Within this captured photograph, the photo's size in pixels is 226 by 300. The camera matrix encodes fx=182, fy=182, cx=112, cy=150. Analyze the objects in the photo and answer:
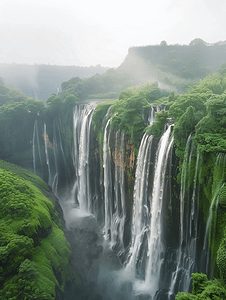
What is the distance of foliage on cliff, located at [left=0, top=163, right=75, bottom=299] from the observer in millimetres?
7652

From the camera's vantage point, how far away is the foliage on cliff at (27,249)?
25.1 ft

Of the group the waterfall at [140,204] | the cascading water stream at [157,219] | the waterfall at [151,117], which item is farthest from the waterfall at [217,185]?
the waterfall at [151,117]

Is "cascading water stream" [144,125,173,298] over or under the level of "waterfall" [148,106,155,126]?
under

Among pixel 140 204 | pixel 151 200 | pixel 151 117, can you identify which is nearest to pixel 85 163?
pixel 140 204

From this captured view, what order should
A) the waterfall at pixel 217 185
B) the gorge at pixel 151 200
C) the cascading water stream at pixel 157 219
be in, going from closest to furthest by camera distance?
the waterfall at pixel 217 185 < the gorge at pixel 151 200 < the cascading water stream at pixel 157 219

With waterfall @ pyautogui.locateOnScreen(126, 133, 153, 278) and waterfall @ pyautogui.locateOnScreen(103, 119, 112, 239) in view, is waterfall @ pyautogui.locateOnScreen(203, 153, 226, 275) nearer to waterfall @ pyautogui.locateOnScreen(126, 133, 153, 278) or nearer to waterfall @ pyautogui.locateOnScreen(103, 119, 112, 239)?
waterfall @ pyautogui.locateOnScreen(126, 133, 153, 278)

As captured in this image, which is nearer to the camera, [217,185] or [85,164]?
[217,185]

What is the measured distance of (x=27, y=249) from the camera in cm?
859

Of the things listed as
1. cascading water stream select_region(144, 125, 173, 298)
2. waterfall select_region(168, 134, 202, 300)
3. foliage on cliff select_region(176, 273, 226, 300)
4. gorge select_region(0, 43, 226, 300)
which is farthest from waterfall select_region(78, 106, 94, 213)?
foliage on cliff select_region(176, 273, 226, 300)

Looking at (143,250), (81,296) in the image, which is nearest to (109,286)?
(81,296)

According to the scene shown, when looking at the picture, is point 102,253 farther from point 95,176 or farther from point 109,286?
point 95,176

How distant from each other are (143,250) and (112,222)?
4.40m

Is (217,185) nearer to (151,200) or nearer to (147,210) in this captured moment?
(151,200)

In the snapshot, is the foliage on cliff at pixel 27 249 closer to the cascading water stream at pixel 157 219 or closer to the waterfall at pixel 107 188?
the cascading water stream at pixel 157 219
